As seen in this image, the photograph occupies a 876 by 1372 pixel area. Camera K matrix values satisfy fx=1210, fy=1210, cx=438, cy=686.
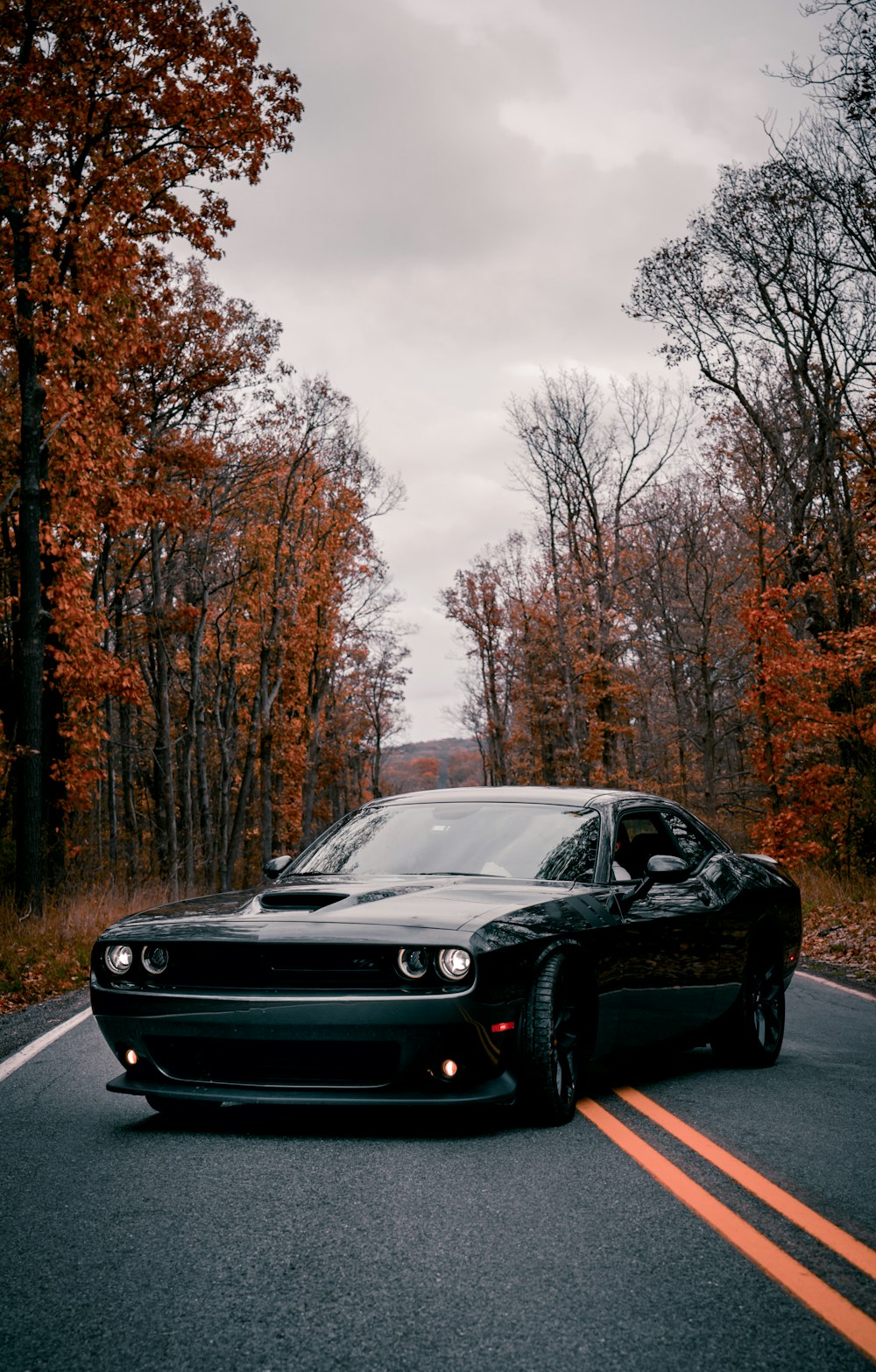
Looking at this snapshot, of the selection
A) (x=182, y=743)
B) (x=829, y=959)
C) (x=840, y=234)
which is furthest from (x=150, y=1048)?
(x=182, y=743)

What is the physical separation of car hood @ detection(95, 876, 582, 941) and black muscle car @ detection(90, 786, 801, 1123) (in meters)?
0.01

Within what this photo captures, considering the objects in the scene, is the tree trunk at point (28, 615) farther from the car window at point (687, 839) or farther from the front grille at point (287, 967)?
the front grille at point (287, 967)

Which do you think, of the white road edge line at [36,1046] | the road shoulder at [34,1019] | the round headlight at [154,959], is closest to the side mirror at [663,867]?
the round headlight at [154,959]

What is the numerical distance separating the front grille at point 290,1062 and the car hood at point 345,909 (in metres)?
0.39

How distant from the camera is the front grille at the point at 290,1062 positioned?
4.43 meters

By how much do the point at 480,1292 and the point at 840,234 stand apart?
64.9ft

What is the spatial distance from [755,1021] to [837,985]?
428cm

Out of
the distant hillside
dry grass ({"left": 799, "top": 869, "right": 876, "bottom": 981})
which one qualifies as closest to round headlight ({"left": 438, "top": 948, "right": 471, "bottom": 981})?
dry grass ({"left": 799, "top": 869, "right": 876, "bottom": 981})

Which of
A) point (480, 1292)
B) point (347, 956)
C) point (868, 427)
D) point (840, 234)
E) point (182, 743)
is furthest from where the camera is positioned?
point (182, 743)

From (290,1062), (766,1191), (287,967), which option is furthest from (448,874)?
(766,1191)

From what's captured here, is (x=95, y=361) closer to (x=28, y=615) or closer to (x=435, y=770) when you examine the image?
(x=28, y=615)

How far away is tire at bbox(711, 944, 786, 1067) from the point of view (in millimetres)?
6473

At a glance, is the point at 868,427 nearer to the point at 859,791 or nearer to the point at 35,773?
the point at 859,791

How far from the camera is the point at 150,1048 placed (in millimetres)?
4734
